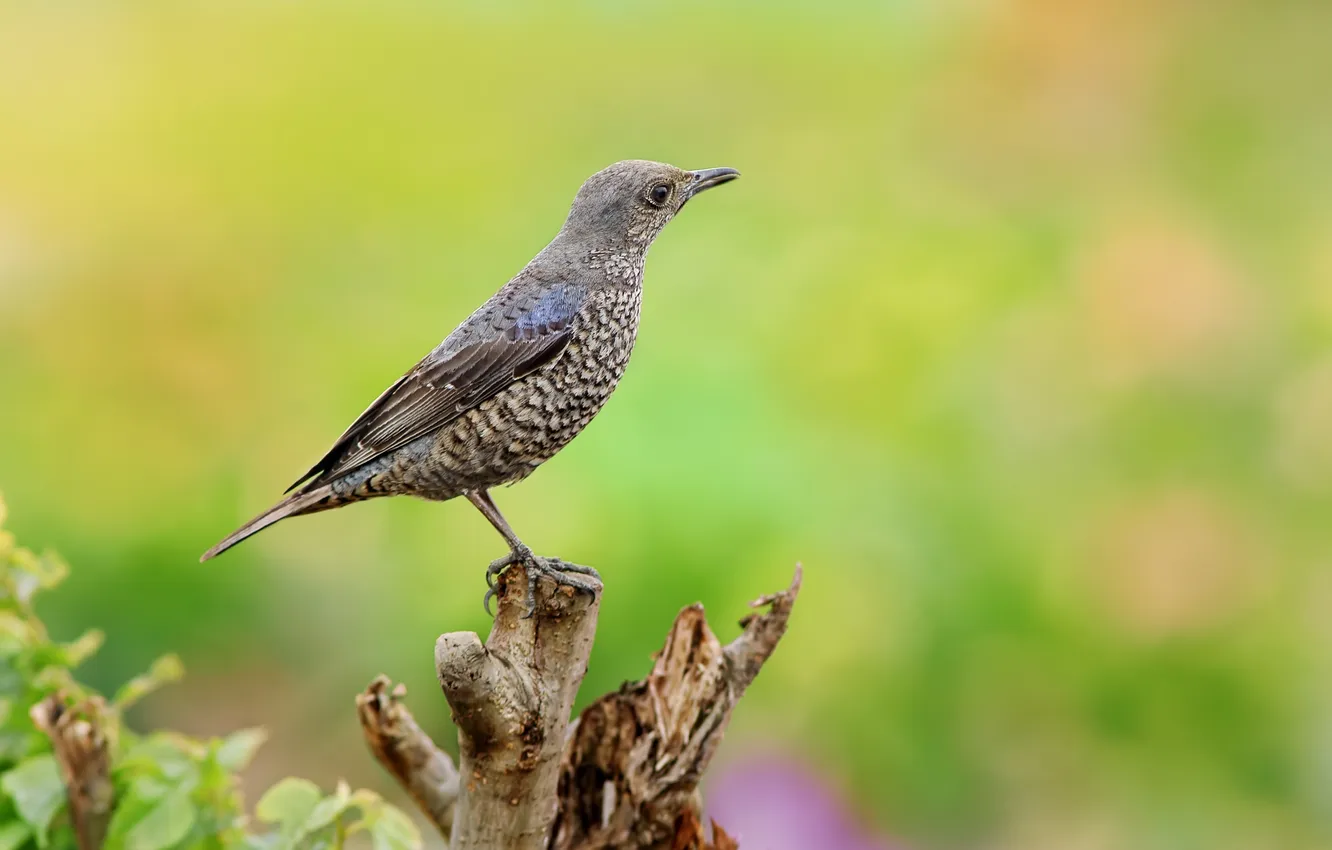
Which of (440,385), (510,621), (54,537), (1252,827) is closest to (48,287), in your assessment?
(54,537)

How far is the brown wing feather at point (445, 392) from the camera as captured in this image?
2.62 metres

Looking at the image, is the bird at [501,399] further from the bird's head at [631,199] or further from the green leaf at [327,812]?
the green leaf at [327,812]

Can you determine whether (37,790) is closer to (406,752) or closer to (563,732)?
(406,752)

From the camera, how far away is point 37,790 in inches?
96.4

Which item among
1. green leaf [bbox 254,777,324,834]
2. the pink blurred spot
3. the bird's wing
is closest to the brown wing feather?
the bird's wing

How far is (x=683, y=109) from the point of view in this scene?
545cm

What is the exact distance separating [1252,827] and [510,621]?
10.6 ft

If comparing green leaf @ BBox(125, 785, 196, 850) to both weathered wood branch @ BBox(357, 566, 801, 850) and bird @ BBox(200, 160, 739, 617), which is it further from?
bird @ BBox(200, 160, 739, 617)

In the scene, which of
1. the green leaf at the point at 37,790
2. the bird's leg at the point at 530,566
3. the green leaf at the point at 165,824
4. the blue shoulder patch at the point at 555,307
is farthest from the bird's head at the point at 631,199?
the green leaf at the point at 37,790

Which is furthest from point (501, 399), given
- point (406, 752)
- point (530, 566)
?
point (406, 752)

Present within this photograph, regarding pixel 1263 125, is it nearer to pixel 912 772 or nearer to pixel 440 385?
pixel 912 772

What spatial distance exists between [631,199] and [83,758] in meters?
1.63

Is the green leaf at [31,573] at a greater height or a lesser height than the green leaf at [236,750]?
greater

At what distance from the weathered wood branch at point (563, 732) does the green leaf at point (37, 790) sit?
0.61m
